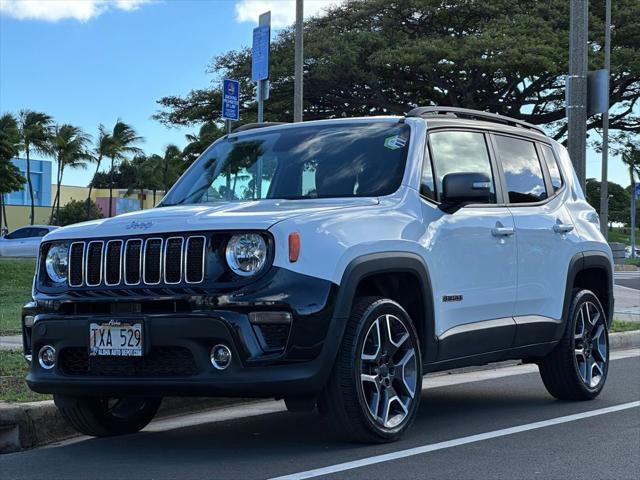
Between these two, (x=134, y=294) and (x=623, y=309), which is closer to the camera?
(x=134, y=294)

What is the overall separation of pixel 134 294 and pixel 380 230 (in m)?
1.41

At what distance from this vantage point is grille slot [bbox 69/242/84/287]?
6.17 metres

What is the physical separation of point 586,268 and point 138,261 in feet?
12.6

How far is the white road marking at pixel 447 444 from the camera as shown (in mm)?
5464

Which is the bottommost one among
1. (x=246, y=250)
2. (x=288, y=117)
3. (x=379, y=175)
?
(x=246, y=250)

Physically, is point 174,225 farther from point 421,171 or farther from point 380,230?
point 421,171

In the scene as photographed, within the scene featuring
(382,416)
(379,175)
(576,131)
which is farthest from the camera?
(576,131)

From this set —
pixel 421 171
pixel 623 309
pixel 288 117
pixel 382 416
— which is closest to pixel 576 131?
pixel 623 309

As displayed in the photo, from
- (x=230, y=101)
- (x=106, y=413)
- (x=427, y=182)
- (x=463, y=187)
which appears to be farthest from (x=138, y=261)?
(x=230, y=101)

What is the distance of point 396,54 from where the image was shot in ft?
118

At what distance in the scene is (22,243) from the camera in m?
37.8

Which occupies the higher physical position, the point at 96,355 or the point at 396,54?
the point at 396,54

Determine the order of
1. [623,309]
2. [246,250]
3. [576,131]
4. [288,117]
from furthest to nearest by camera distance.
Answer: [288,117] < [623,309] < [576,131] < [246,250]

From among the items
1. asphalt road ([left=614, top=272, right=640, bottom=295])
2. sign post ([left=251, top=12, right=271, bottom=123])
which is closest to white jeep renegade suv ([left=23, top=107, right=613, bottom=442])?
sign post ([left=251, top=12, right=271, bottom=123])
